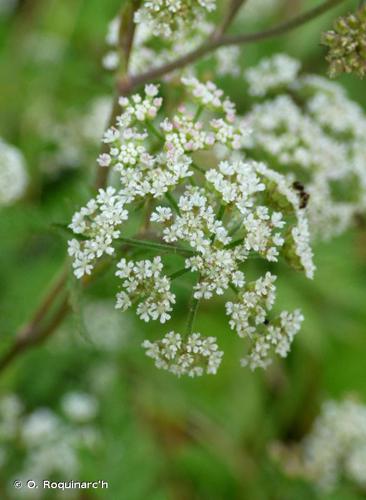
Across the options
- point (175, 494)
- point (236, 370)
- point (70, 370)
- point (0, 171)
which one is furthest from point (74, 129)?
point (175, 494)

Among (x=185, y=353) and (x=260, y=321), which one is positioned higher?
(x=260, y=321)

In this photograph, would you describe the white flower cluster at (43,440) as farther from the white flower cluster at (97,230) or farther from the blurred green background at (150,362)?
the white flower cluster at (97,230)

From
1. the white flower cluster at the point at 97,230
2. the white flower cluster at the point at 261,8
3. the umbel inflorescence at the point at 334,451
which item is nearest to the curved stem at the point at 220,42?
the white flower cluster at the point at 97,230

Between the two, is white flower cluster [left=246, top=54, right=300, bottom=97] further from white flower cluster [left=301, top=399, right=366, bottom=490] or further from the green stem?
white flower cluster [left=301, top=399, right=366, bottom=490]

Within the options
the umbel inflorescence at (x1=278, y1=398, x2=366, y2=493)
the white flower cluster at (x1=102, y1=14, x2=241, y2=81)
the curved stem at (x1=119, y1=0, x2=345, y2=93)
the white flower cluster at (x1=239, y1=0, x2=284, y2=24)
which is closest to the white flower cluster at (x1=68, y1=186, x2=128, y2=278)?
the curved stem at (x1=119, y1=0, x2=345, y2=93)

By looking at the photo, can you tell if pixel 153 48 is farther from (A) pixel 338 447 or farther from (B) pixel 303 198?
(A) pixel 338 447

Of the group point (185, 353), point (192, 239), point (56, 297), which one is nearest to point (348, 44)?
point (192, 239)
